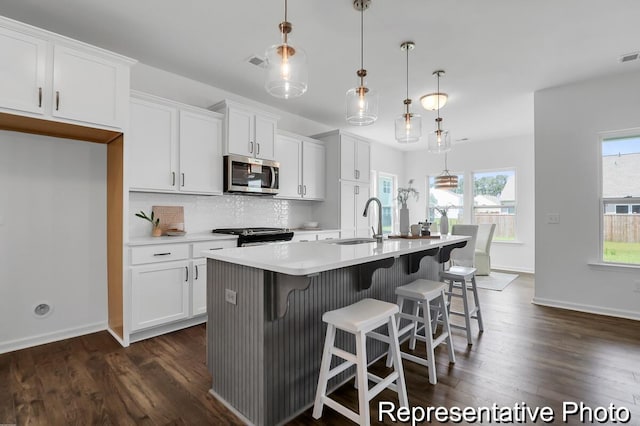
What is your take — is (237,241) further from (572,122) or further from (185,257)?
(572,122)

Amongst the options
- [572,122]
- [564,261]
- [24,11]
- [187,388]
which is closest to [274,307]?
[187,388]

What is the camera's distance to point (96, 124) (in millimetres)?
2623

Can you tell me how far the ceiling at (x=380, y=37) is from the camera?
2.47m

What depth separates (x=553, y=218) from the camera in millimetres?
4020

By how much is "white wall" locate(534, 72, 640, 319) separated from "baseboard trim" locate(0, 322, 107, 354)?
5.14 metres

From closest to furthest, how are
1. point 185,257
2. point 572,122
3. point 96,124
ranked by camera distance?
point 96,124, point 185,257, point 572,122

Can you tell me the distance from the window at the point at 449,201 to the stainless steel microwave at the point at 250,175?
4.39 meters

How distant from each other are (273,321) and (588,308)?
13.3 feet

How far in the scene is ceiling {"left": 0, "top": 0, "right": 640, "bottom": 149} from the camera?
2.47 metres

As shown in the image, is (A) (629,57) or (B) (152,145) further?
(A) (629,57)

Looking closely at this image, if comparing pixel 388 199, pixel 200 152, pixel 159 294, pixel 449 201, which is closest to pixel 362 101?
pixel 200 152

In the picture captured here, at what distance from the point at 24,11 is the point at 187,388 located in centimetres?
316

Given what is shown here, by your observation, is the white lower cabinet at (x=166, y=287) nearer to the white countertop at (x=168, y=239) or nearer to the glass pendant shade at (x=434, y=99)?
the white countertop at (x=168, y=239)

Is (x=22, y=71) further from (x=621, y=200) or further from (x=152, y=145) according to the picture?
(x=621, y=200)
